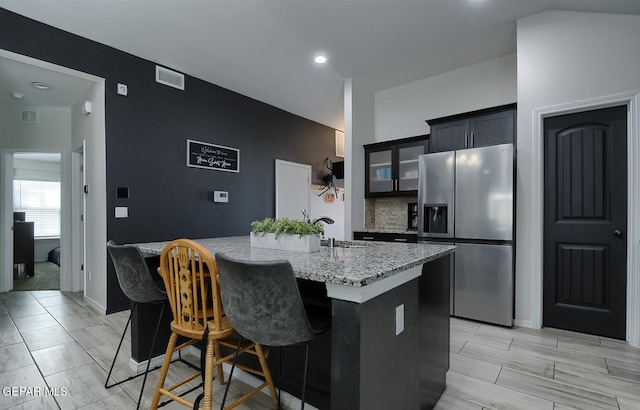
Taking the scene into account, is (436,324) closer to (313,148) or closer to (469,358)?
(469,358)

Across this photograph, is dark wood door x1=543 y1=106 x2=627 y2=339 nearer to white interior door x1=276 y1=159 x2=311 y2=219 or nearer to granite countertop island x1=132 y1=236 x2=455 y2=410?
granite countertop island x1=132 y1=236 x2=455 y2=410

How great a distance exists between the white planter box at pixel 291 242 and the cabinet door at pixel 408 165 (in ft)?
8.33

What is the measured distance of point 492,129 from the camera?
10.8ft

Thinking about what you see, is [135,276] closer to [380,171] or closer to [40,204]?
[380,171]

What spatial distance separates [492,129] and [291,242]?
268 centimetres

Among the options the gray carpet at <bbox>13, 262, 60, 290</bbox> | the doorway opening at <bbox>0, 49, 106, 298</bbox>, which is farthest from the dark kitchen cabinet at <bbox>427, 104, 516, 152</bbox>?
the gray carpet at <bbox>13, 262, 60, 290</bbox>

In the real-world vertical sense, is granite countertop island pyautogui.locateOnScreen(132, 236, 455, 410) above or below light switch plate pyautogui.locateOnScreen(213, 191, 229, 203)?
below

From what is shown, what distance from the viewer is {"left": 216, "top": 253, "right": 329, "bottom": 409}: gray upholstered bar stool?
114cm

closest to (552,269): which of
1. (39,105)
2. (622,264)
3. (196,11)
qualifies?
(622,264)

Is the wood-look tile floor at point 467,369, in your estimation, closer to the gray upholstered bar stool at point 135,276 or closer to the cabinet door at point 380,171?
the gray upholstered bar stool at point 135,276

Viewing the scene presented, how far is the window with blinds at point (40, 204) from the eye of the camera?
737 cm

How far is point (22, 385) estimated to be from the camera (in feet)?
6.59

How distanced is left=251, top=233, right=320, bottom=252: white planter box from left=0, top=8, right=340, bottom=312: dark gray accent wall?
2.36 metres

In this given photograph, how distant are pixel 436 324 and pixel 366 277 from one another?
100 cm
